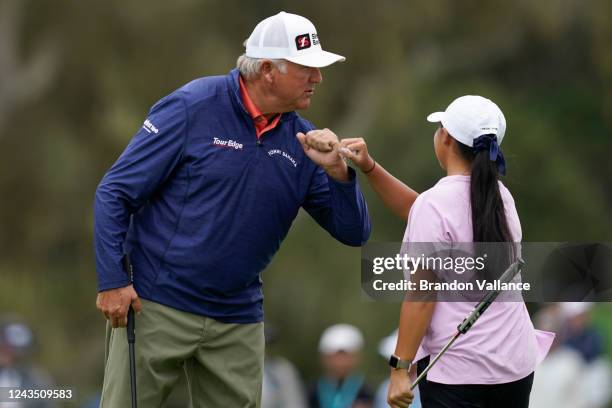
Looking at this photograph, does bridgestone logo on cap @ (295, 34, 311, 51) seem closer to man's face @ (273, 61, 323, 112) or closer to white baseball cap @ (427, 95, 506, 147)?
man's face @ (273, 61, 323, 112)

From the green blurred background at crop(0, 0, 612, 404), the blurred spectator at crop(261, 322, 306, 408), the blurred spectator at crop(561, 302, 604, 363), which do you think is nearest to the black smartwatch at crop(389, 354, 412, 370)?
the blurred spectator at crop(261, 322, 306, 408)

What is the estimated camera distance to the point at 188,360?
5.82 meters

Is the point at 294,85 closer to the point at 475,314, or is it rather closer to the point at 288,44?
the point at 288,44

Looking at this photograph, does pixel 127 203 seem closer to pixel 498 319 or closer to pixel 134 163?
pixel 134 163

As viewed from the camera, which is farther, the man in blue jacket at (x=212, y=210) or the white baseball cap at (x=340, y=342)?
the white baseball cap at (x=340, y=342)

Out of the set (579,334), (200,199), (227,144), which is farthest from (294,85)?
(579,334)

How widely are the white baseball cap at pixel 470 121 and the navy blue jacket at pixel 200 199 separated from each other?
641 millimetres

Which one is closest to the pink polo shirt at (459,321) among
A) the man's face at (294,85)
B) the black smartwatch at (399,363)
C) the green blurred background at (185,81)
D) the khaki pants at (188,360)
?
the black smartwatch at (399,363)

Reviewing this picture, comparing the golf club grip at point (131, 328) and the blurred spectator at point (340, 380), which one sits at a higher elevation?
the golf club grip at point (131, 328)

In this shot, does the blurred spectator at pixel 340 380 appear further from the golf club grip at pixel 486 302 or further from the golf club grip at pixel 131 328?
the golf club grip at pixel 486 302

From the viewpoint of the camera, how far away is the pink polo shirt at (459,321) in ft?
16.6

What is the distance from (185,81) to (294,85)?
9.64 m

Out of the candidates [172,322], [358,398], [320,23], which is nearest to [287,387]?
[358,398]

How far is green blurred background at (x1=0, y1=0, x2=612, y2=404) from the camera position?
15766mm
